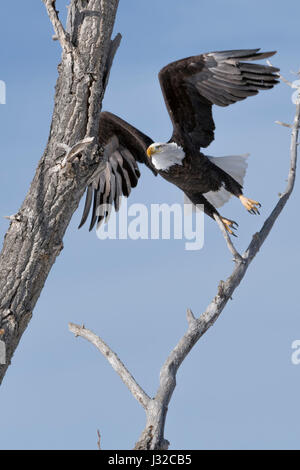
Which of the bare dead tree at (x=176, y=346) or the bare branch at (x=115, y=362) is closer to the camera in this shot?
the bare dead tree at (x=176, y=346)

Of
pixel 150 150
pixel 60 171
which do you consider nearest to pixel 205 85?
pixel 150 150

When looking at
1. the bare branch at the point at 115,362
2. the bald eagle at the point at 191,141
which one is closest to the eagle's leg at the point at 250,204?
the bald eagle at the point at 191,141

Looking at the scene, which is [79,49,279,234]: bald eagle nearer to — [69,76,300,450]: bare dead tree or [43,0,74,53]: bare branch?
[69,76,300,450]: bare dead tree

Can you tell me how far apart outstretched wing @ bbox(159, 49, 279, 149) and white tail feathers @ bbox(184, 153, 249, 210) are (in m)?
0.32

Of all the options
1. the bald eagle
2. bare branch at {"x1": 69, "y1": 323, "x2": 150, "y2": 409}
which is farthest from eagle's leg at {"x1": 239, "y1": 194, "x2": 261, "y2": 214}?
bare branch at {"x1": 69, "y1": 323, "x2": 150, "y2": 409}

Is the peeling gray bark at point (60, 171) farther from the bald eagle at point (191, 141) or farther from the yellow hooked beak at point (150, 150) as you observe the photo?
the yellow hooked beak at point (150, 150)

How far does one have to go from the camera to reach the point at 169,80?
6918 mm

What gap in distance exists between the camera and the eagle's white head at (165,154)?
714cm

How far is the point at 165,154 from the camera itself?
7141mm

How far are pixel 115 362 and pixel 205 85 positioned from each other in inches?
120

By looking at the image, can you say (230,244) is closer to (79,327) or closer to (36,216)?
(79,327)

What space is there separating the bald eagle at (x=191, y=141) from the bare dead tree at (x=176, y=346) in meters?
0.70

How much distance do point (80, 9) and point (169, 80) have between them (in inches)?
70.6
